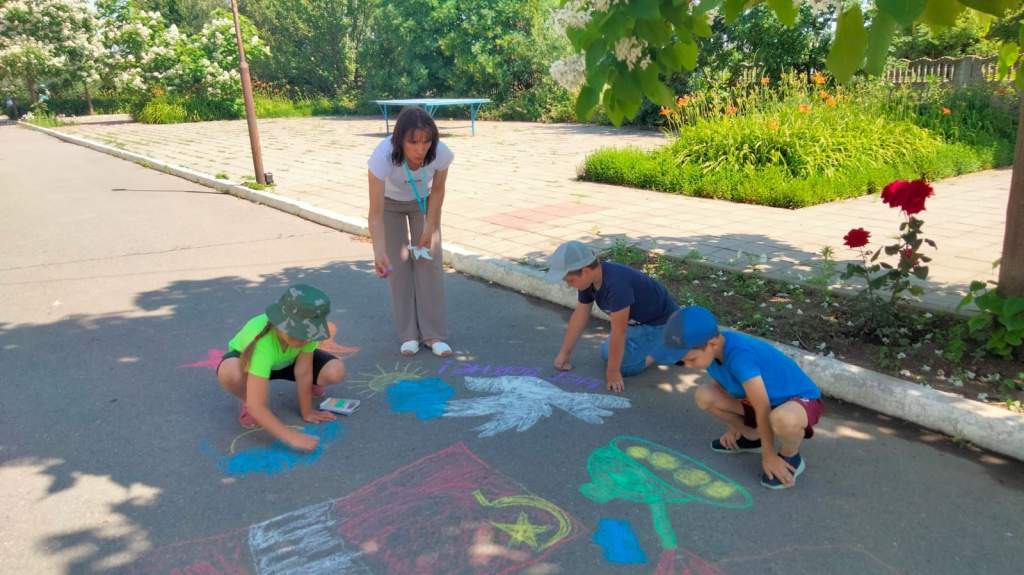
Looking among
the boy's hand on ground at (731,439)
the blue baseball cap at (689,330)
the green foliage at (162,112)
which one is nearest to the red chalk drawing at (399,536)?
the blue baseball cap at (689,330)

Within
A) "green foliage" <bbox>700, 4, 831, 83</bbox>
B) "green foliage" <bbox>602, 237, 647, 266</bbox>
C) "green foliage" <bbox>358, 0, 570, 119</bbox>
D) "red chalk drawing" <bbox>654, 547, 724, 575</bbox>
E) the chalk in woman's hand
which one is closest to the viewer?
"red chalk drawing" <bbox>654, 547, 724, 575</bbox>

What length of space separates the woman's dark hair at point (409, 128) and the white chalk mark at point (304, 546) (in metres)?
2.10

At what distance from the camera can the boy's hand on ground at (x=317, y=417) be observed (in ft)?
12.6

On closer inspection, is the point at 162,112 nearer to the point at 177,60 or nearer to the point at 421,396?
the point at 177,60

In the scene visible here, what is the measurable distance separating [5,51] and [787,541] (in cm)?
3162

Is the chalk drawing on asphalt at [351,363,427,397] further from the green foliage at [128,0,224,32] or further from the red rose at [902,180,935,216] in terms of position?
the green foliage at [128,0,224,32]

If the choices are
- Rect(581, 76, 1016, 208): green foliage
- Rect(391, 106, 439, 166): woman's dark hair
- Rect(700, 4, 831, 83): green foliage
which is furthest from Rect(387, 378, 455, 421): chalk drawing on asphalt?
Rect(700, 4, 831, 83): green foliage

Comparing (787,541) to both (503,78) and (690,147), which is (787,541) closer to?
(690,147)

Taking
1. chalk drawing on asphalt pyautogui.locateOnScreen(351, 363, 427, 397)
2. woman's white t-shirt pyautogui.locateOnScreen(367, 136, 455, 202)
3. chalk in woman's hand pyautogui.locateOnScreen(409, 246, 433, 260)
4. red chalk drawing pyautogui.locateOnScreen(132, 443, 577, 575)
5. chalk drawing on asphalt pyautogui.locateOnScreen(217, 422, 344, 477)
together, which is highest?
woman's white t-shirt pyautogui.locateOnScreen(367, 136, 455, 202)

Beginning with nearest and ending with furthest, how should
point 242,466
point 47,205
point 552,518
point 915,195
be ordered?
1. point 552,518
2. point 242,466
3. point 915,195
4. point 47,205

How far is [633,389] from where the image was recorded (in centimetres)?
421

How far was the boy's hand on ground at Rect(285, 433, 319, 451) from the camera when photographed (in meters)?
3.48

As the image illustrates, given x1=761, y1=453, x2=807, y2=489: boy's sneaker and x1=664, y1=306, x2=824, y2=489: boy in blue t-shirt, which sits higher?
x1=664, y1=306, x2=824, y2=489: boy in blue t-shirt

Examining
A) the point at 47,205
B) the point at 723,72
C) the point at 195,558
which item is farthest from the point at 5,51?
the point at 195,558
